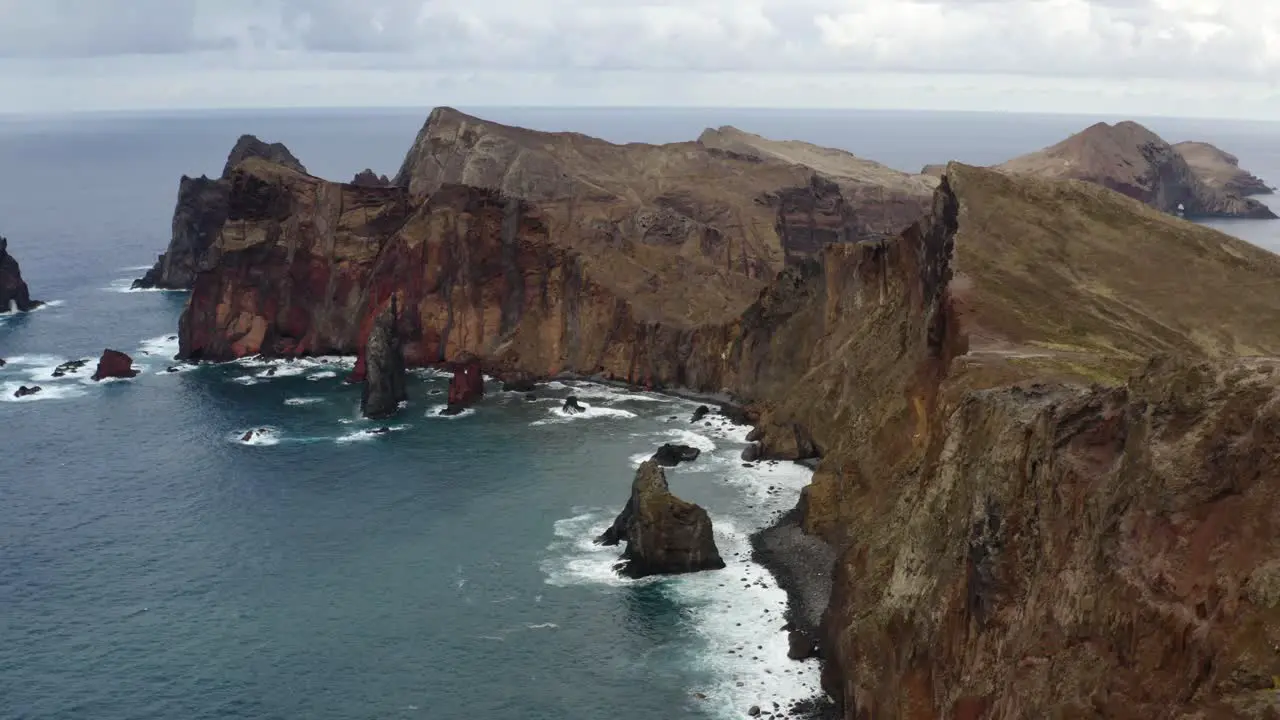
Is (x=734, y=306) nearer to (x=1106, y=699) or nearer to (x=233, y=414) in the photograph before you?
(x=233, y=414)

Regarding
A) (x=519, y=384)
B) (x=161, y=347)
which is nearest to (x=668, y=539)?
(x=519, y=384)

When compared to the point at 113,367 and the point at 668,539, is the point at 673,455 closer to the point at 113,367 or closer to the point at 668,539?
the point at 668,539

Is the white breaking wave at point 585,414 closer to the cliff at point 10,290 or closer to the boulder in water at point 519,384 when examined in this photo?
the boulder in water at point 519,384

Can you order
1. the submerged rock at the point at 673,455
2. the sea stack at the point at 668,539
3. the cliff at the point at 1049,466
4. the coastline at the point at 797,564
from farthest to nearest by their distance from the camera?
the submerged rock at the point at 673,455
the sea stack at the point at 668,539
the coastline at the point at 797,564
the cliff at the point at 1049,466

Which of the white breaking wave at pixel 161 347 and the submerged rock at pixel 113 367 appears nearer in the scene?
the submerged rock at pixel 113 367

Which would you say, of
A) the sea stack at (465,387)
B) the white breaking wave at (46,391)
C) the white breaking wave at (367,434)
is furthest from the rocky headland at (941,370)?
the white breaking wave at (367,434)

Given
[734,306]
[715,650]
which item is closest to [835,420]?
[715,650]
